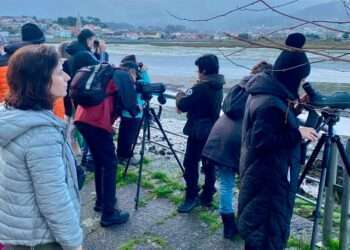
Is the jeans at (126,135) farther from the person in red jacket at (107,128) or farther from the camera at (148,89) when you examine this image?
the person in red jacket at (107,128)

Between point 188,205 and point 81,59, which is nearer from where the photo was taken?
point 188,205

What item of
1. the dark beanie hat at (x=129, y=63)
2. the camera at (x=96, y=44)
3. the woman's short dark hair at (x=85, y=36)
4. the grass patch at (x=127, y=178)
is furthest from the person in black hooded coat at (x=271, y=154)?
the camera at (x=96, y=44)

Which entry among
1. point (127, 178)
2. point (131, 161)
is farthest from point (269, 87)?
point (131, 161)

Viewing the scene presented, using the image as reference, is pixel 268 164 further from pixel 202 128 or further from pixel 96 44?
pixel 96 44

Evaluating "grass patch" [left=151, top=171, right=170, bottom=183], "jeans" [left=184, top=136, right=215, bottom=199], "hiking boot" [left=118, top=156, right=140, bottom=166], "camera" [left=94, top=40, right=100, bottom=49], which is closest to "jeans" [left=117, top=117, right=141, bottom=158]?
"hiking boot" [left=118, top=156, right=140, bottom=166]

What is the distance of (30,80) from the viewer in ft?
6.18

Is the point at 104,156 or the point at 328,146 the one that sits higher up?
the point at 328,146

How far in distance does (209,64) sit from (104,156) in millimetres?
1137

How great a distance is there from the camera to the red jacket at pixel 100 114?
348cm

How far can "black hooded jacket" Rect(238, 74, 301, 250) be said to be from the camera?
8.20ft

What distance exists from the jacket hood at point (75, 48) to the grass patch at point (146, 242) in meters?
2.28

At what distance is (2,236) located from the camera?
196 centimetres

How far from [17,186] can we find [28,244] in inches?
10.8

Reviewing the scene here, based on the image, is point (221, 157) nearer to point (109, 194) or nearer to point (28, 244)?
point (109, 194)
